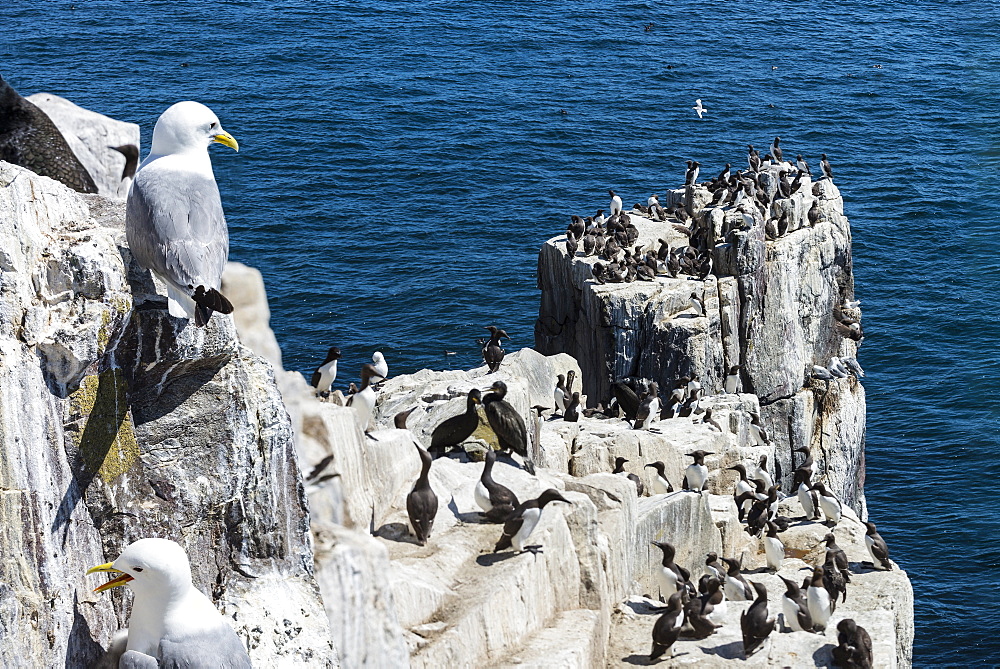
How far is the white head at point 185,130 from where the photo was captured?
921 centimetres

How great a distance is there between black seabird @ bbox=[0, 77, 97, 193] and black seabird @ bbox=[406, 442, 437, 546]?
199 inches

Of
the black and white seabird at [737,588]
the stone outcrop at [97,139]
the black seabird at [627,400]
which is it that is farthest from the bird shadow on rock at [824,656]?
the stone outcrop at [97,139]

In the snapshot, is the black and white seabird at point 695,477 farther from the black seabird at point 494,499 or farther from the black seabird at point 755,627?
the black seabird at point 494,499

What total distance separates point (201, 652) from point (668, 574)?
1231 centimetres

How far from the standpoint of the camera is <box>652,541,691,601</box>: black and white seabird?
61.9 feet

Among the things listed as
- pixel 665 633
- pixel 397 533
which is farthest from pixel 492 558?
pixel 665 633

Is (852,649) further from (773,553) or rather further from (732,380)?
(732,380)

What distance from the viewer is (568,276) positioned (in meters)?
31.8

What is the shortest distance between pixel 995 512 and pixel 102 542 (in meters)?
33.6

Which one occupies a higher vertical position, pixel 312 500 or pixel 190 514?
pixel 190 514

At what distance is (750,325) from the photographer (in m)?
32.0

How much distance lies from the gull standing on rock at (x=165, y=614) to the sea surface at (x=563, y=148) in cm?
2679

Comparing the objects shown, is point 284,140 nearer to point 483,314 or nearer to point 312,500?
point 483,314

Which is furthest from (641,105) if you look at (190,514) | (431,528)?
(190,514)
